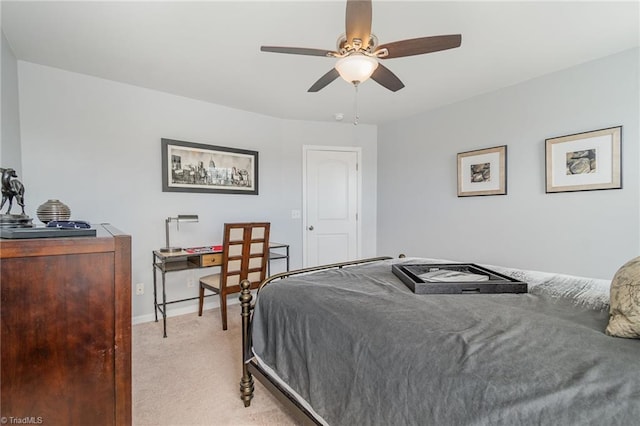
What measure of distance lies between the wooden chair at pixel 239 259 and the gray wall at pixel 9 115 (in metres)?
1.55

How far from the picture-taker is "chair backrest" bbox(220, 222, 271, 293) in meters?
2.87

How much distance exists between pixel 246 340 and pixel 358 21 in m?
1.80

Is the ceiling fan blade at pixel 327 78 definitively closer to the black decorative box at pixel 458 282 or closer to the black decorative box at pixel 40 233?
the black decorative box at pixel 458 282

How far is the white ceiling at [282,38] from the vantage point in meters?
1.83

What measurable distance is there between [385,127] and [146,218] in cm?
328

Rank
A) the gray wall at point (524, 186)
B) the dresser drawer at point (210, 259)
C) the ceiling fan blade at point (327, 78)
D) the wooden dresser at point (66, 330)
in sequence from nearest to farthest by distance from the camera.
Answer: the wooden dresser at point (66, 330)
the ceiling fan blade at point (327, 78)
the gray wall at point (524, 186)
the dresser drawer at point (210, 259)

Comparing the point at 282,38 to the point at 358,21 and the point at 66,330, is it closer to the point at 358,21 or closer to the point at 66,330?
the point at 358,21

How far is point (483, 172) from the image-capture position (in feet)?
10.8

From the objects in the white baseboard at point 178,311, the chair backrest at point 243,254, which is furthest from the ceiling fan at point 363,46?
the white baseboard at point 178,311

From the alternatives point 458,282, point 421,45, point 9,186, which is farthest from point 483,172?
point 9,186

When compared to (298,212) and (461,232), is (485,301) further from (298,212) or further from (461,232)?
(298,212)

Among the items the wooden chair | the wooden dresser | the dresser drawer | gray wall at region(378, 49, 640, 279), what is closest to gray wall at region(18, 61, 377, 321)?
the dresser drawer

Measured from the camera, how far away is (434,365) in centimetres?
90

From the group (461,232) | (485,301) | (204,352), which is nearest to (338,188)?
(461,232)
